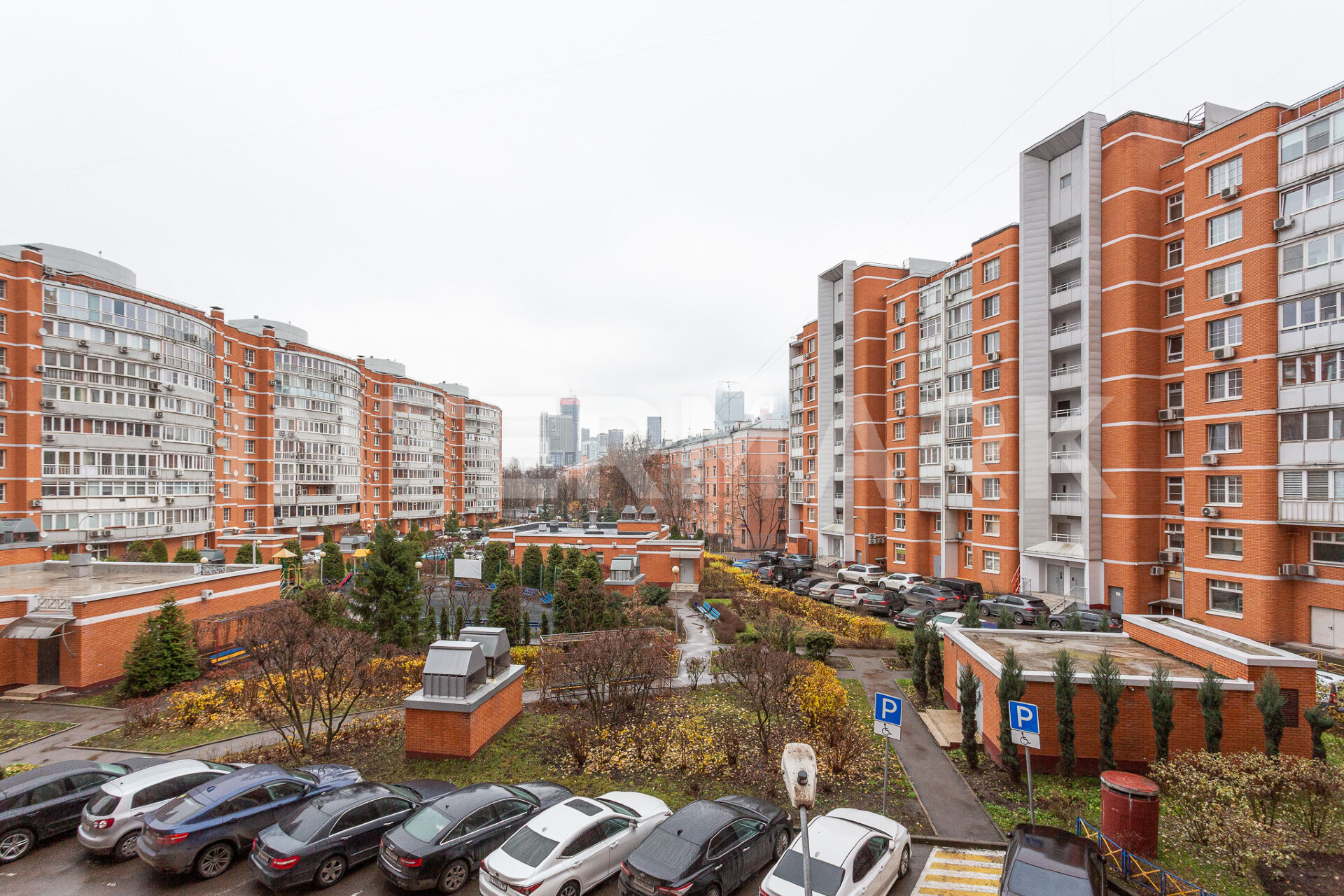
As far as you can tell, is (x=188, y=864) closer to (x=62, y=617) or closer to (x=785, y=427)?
(x=62, y=617)

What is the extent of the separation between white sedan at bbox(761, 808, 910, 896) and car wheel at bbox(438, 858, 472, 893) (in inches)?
157

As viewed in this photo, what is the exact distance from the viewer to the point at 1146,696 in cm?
1156

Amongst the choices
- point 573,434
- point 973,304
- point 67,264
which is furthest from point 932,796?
point 573,434

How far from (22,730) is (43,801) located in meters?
8.11

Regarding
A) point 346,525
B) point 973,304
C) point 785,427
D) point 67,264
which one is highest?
point 67,264

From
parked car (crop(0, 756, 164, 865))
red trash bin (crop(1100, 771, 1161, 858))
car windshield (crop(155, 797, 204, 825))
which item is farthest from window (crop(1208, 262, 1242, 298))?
parked car (crop(0, 756, 164, 865))

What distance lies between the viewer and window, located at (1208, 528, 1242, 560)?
23.4 m

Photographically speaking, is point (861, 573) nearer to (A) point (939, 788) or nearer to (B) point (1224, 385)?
(B) point (1224, 385)

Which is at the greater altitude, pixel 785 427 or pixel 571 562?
pixel 785 427

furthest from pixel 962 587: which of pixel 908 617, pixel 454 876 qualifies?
pixel 454 876

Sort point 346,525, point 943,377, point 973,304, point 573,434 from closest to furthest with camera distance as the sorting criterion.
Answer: point 973,304
point 943,377
point 346,525
point 573,434

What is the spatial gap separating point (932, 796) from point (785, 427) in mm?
57490

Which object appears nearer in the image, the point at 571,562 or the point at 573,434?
the point at 571,562

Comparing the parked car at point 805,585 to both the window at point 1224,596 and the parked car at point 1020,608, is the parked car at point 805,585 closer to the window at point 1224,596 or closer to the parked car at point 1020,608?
the parked car at point 1020,608
